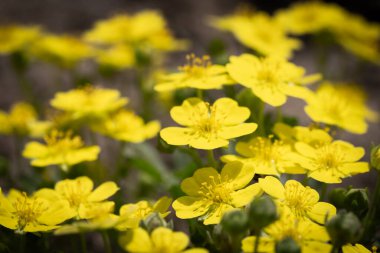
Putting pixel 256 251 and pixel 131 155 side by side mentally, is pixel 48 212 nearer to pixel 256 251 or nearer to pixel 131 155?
pixel 256 251

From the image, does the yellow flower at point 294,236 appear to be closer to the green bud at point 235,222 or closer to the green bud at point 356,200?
the green bud at point 235,222

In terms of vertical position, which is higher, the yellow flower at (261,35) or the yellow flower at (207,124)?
the yellow flower at (207,124)

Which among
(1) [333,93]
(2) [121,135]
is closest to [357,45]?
(1) [333,93]

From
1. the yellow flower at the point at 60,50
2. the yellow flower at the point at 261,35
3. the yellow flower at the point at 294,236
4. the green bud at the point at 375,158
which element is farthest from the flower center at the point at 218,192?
the yellow flower at the point at 60,50

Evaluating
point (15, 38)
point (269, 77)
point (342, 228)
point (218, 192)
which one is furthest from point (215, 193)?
point (15, 38)

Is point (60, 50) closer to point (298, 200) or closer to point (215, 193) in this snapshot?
point (215, 193)

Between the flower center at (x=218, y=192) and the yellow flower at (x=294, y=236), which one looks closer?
the yellow flower at (x=294, y=236)

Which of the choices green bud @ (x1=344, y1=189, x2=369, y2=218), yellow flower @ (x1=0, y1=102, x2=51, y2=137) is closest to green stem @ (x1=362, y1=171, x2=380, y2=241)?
green bud @ (x1=344, y1=189, x2=369, y2=218)
